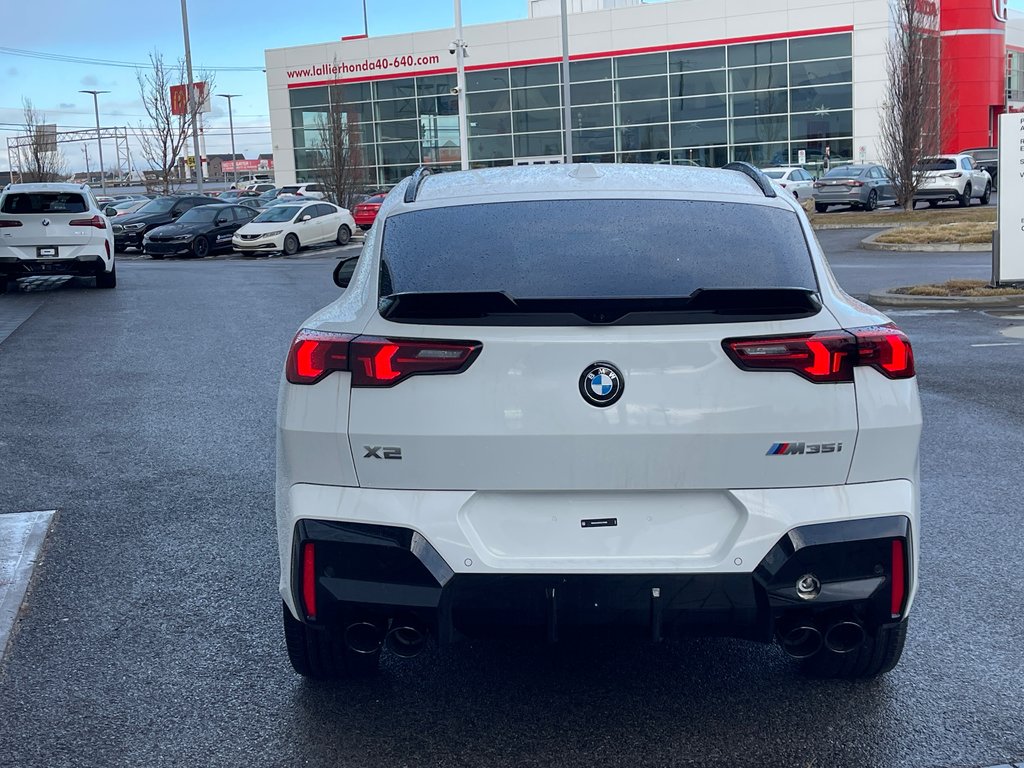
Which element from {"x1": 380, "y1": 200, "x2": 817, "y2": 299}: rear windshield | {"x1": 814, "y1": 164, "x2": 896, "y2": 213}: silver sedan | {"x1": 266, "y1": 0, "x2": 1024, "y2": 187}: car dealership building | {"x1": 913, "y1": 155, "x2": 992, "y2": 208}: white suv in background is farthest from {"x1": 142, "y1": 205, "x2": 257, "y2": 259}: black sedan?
{"x1": 380, "y1": 200, "x2": 817, "y2": 299}: rear windshield

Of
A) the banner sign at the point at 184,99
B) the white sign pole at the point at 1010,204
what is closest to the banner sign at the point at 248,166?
the banner sign at the point at 184,99

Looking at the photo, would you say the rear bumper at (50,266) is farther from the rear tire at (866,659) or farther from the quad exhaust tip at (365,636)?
the rear tire at (866,659)

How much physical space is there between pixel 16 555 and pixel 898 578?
4.11 metres

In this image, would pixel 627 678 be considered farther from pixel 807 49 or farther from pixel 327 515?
pixel 807 49

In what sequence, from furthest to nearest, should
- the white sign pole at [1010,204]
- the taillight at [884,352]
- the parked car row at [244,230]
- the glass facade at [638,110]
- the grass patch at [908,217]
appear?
the glass facade at [638,110] < the parked car row at [244,230] < the grass patch at [908,217] < the white sign pole at [1010,204] < the taillight at [884,352]

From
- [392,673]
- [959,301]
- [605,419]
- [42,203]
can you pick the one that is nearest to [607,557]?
[605,419]

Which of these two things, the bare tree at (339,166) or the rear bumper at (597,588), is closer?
the rear bumper at (597,588)

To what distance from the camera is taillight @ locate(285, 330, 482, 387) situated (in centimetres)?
345

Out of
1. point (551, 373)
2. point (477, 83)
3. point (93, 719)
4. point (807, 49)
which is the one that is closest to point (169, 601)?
point (93, 719)

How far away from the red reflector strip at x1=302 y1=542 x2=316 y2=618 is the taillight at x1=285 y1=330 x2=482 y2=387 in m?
0.50

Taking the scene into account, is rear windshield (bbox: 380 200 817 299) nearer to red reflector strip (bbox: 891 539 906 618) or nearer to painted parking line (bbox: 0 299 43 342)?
red reflector strip (bbox: 891 539 906 618)

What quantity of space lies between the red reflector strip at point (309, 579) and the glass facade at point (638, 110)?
49.3 metres

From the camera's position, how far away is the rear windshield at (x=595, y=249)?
3.63 meters

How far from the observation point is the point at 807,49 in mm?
54406
